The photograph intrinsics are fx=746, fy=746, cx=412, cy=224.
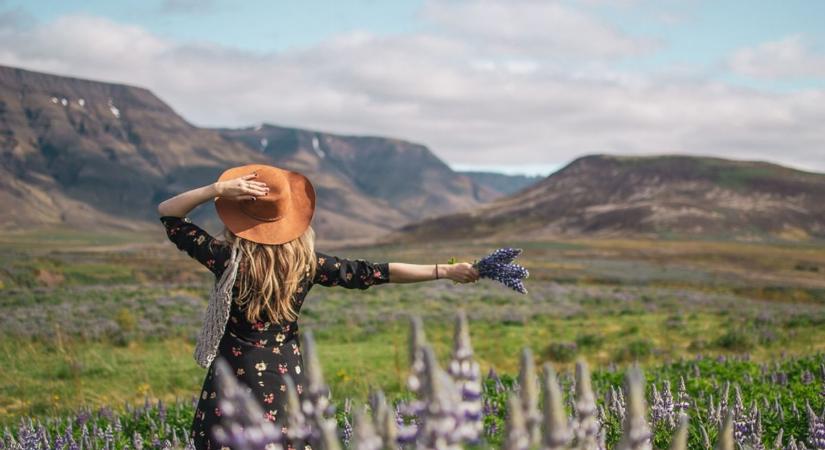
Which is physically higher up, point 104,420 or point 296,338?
point 296,338

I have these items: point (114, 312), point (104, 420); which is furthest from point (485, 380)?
point (114, 312)

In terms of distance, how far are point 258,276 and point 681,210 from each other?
545 feet

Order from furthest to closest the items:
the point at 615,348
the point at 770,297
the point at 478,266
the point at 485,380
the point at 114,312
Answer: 1. the point at 770,297
2. the point at 114,312
3. the point at 615,348
4. the point at 485,380
5. the point at 478,266

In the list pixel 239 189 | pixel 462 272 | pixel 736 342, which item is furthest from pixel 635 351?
pixel 239 189

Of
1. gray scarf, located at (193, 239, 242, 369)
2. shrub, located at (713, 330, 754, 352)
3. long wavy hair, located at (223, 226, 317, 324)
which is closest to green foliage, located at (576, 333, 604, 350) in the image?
→ shrub, located at (713, 330, 754, 352)

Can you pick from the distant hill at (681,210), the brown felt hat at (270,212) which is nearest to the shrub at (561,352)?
the brown felt hat at (270,212)

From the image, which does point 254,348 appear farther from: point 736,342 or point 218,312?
point 736,342

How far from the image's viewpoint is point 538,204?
196500 millimetres

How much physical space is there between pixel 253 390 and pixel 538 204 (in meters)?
195

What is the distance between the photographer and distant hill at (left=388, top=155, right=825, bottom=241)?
15100 centimetres

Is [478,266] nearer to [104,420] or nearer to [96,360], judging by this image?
[104,420]

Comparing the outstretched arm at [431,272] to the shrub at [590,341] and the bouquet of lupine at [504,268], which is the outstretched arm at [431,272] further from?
the shrub at [590,341]

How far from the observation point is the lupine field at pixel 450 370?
2.14 m

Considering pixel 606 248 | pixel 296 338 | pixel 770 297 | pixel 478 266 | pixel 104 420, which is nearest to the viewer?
pixel 478 266
